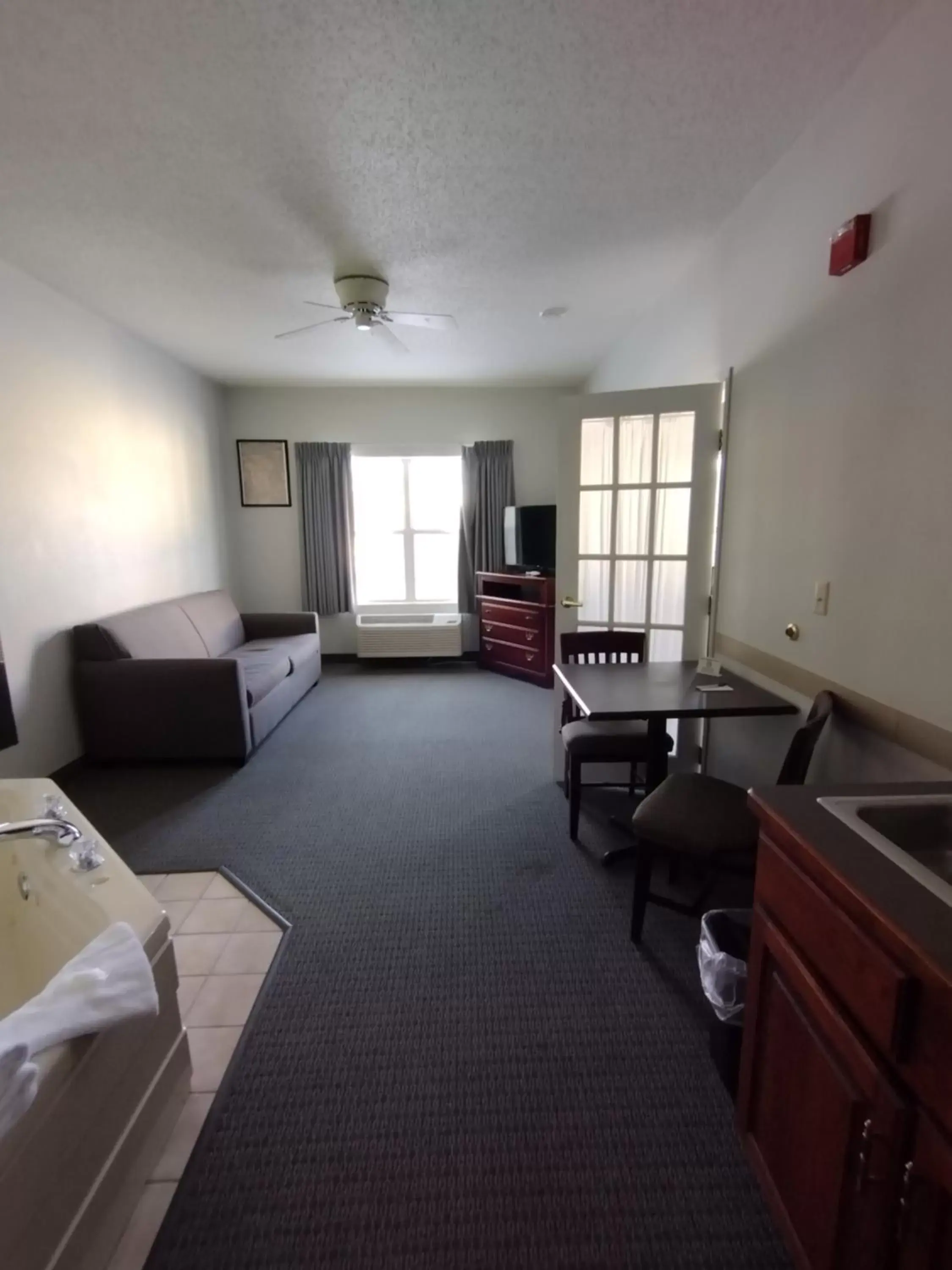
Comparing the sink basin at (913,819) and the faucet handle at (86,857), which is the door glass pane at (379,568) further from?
the sink basin at (913,819)

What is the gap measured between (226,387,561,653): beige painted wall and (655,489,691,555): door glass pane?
9.84 ft

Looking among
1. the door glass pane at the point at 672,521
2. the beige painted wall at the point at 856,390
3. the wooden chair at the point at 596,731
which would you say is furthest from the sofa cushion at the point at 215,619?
the beige painted wall at the point at 856,390

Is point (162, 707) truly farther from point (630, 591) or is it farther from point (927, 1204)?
point (927, 1204)

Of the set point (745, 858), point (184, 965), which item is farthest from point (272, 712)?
point (745, 858)

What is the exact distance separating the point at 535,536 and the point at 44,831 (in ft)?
13.8

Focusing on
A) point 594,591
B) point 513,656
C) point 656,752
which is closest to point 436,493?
point 513,656

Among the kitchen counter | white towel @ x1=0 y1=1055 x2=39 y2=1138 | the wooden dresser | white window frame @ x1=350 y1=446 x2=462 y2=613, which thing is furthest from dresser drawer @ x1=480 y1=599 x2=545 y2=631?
white towel @ x1=0 y1=1055 x2=39 y2=1138

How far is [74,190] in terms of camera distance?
2.14 metres

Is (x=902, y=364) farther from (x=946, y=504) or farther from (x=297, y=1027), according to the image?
(x=297, y=1027)

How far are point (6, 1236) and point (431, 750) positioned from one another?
2.68m

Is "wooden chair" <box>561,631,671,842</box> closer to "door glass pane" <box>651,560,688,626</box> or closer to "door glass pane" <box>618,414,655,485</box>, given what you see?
"door glass pane" <box>651,560,688,626</box>

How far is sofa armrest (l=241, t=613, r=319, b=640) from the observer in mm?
5004

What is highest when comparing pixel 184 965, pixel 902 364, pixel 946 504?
pixel 902 364

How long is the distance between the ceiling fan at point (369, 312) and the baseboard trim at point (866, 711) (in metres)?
2.50
